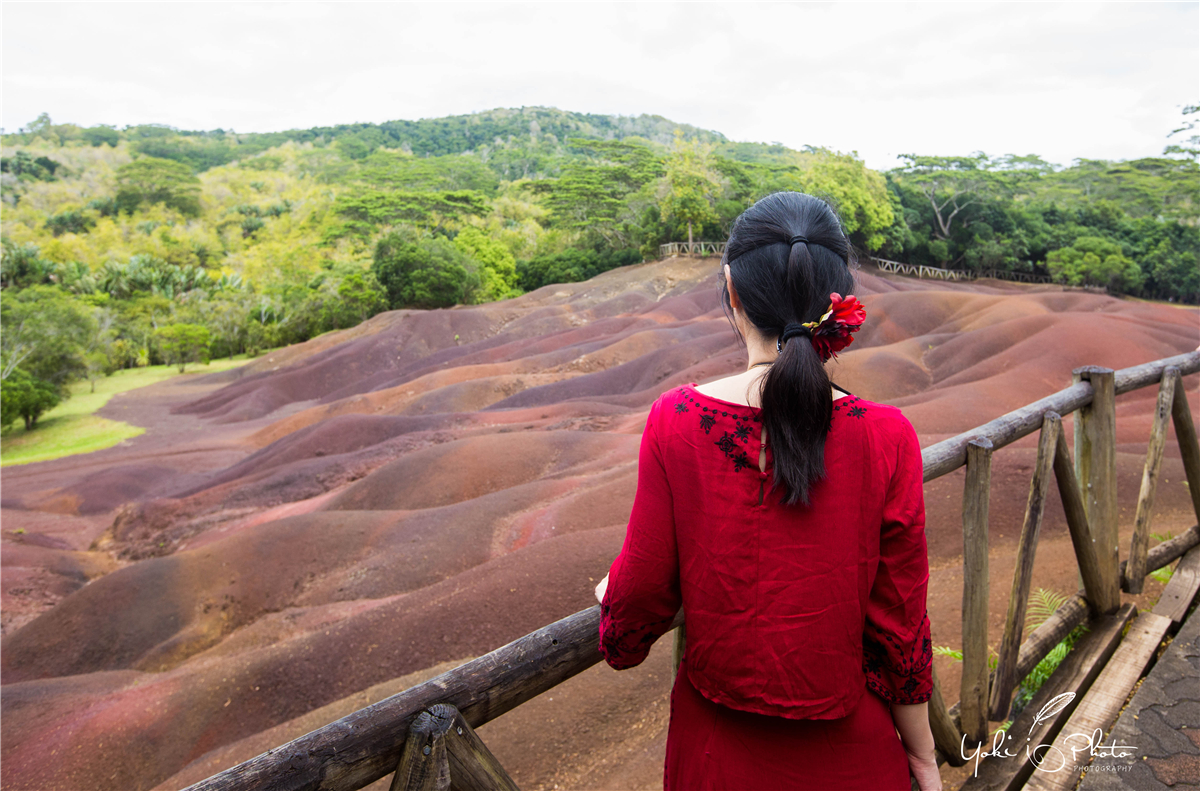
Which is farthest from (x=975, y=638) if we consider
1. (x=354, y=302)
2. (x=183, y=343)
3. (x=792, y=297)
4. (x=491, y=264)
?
(x=491, y=264)

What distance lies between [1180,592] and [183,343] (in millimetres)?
37722

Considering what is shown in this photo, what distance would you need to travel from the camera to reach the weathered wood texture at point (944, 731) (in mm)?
2521

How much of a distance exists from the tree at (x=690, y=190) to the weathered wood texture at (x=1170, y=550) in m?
34.5

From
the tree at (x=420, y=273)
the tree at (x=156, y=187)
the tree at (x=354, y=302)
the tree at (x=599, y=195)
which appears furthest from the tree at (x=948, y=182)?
the tree at (x=156, y=187)

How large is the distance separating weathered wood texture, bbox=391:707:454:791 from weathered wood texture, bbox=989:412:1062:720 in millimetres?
2492

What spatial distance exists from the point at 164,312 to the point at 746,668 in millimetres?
42844

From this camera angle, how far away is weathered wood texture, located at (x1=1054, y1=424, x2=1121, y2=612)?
3139mm

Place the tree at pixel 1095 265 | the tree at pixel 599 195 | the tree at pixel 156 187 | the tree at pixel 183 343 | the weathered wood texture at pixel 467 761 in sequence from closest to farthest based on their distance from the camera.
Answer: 1. the weathered wood texture at pixel 467 761
2. the tree at pixel 1095 265
3. the tree at pixel 183 343
4. the tree at pixel 599 195
5. the tree at pixel 156 187

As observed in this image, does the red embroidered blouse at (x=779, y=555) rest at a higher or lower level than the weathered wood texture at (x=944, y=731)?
higher

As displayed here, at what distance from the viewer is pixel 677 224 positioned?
128ft

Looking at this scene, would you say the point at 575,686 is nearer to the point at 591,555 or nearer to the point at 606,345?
the point at 591,555

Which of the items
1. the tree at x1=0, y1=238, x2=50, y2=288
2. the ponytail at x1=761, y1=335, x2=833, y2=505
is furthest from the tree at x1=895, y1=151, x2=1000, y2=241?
the tree at x1=0, y1=238, x2=50, y2=288

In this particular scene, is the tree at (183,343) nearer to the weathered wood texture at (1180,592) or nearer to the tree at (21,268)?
the tree at (21,268)

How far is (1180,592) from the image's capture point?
3.80 meters
